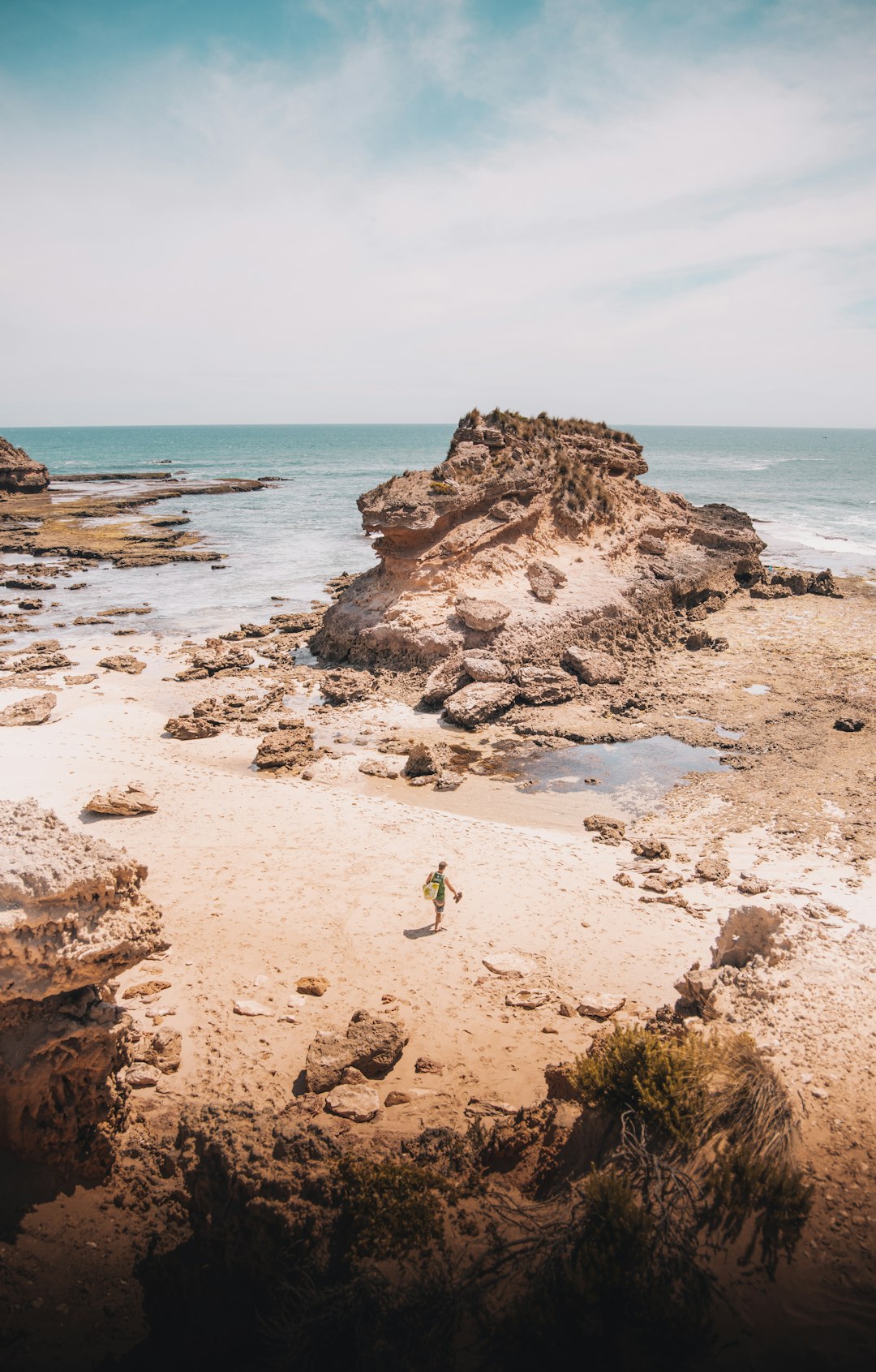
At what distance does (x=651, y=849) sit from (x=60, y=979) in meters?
8.13

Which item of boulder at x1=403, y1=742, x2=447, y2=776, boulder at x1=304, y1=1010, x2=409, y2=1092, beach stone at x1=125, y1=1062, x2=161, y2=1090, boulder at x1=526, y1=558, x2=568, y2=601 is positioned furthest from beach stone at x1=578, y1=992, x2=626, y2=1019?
boulder at x1=526, y1=558, x2=568, y2=601

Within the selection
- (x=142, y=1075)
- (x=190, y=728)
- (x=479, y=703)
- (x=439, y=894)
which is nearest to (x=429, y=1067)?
(x=439, y=894)

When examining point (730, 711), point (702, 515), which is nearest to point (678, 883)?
point (730, 711)

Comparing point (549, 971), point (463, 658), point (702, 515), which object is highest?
point (702, 515)

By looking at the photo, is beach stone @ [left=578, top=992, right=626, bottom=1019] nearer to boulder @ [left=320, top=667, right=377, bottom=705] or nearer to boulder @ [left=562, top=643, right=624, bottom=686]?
boulder @ [left=320, top=667, right=377, bottom=705]

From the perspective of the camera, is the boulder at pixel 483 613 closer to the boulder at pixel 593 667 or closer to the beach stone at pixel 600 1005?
the boulder at pixel 593 667

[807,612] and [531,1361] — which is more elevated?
[807,612]

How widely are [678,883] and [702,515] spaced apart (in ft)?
67.0

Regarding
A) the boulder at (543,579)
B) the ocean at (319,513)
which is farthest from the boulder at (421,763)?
Answer: the ocean at (319,513)

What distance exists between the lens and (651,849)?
433 inches

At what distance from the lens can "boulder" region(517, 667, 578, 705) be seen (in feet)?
56.9

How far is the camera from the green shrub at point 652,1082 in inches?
215

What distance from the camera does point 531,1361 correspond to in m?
4.26

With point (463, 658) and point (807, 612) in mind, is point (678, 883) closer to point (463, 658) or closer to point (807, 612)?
point (463, 658)
